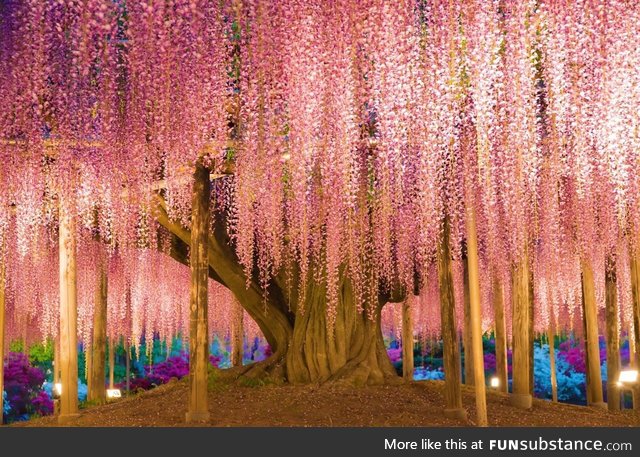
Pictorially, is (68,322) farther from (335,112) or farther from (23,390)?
(23,390)

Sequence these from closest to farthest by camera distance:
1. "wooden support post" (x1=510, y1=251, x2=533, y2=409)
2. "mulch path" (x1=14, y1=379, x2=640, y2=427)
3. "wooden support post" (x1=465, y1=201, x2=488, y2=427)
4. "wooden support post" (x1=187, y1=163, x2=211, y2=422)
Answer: "wooden support post" (x1=465, y1=201, x2=488, y2=427)
"wooden support post" (x1=187, y1=163, x2=211, y2=422)
"mulch path" (x1=14, y1=379, x2=640, y2=427)
"wooden support post" (x1=510, y1=251, x2=533, y2=409)

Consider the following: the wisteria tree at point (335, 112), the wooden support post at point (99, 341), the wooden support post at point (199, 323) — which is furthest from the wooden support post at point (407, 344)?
the wooden support post at point (199, 323)

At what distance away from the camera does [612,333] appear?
1288cm

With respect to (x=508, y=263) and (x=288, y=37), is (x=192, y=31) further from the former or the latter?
(x=508, y=263)

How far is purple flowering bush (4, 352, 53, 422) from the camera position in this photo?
1955cm

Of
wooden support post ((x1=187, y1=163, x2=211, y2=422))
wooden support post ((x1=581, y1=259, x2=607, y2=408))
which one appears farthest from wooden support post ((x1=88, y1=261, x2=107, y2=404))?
wooden support post ((x1=581, y1=259, x2=607, y2=408))

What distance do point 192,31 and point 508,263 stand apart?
6518mm

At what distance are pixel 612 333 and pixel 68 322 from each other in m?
8.03

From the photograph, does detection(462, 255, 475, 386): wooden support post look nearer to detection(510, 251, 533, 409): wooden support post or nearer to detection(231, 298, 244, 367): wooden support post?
detection(510, 251, 533, 409): wooden support post

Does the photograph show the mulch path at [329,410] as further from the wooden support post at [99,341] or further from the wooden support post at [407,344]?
the wooden support post at [407,344]

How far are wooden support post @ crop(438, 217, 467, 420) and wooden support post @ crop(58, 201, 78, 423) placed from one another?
4.16 meters

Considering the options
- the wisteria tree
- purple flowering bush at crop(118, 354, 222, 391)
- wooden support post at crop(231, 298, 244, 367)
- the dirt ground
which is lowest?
the dirt ground

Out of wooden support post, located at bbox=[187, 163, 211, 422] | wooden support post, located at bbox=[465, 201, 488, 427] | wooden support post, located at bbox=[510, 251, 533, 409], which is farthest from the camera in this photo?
wooden support post, located at bbox=[510, 251, 533, 409]

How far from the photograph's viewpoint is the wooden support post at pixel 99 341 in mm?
14008
